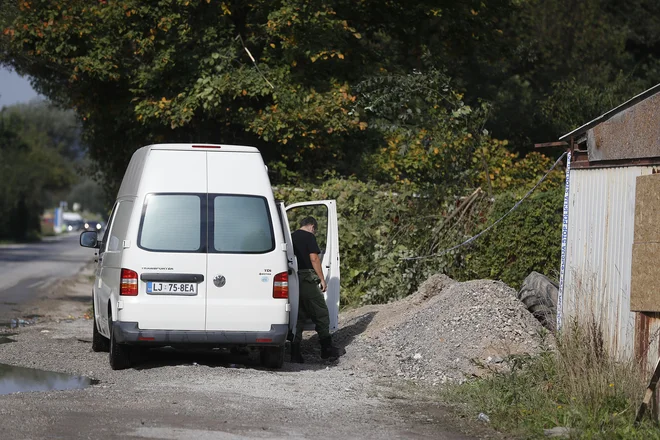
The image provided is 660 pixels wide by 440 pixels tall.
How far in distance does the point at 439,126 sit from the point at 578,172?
7.78 m

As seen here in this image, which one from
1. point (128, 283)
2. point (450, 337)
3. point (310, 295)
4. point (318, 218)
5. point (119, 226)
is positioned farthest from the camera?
point (318, 218)

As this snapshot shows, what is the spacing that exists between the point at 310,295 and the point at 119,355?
2.58 m

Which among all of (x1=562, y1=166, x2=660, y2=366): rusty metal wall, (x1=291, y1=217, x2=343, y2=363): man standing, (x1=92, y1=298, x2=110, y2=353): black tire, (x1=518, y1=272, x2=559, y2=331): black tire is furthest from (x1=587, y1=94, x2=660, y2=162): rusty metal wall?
(x1=92, y1=298, x2=110, y2=353): black tire

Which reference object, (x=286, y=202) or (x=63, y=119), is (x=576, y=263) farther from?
(x=63, y=119)

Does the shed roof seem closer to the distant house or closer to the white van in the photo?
the distant house

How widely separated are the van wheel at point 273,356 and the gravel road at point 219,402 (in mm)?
200

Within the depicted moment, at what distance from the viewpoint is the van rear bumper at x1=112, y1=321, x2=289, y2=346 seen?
33.8 ft

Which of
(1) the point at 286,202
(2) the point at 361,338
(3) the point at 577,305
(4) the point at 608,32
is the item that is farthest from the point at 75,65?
(4) the point at 608,32

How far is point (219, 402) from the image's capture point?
8758 millimetres

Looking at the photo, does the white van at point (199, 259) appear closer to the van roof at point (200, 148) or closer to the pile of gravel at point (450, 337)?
the van roof at point (200, 148)

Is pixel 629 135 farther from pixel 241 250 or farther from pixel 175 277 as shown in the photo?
pixel 175 277

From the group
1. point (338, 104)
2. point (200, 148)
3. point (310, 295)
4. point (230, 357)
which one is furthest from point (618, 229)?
point (338, 104)

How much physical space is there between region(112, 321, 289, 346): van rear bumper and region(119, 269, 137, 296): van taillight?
0.31 m

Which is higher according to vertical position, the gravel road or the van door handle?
the van door handle
